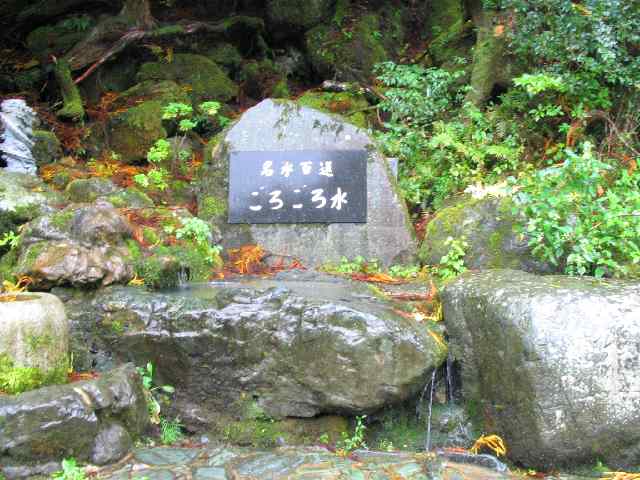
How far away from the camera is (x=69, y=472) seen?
338cm

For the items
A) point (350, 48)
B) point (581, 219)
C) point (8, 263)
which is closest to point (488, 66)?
point (350, 48)

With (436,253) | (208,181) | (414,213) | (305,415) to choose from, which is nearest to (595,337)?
(305,415)

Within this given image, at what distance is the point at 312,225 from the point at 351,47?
532 cm

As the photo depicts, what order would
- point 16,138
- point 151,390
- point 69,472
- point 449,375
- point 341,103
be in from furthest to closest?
point 341,103, point 16,138, point 449,375, point 151,390, point 69,472

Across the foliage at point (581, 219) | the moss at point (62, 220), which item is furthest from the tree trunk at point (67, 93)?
the foliage at point (581, 219)

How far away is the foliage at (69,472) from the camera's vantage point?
338 centimetres

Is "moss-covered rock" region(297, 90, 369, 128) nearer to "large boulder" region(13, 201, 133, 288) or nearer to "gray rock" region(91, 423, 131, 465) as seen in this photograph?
"large boulder" region(13, 201, 133, 288)

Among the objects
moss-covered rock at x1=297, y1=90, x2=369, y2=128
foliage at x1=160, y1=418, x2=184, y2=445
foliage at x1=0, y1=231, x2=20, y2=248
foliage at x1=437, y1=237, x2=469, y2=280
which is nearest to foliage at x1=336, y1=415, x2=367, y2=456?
foliage at x1=160, y1=418, x2=184, y2=445

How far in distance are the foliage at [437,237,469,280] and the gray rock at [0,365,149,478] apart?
348cm

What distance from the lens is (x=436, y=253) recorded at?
6516 mm

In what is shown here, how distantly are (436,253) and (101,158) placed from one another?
5.28m

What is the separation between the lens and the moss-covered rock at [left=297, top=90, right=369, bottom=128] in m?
9.91

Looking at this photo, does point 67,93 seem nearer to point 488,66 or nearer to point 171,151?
point 171,151

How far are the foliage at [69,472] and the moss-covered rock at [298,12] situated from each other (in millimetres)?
9985
